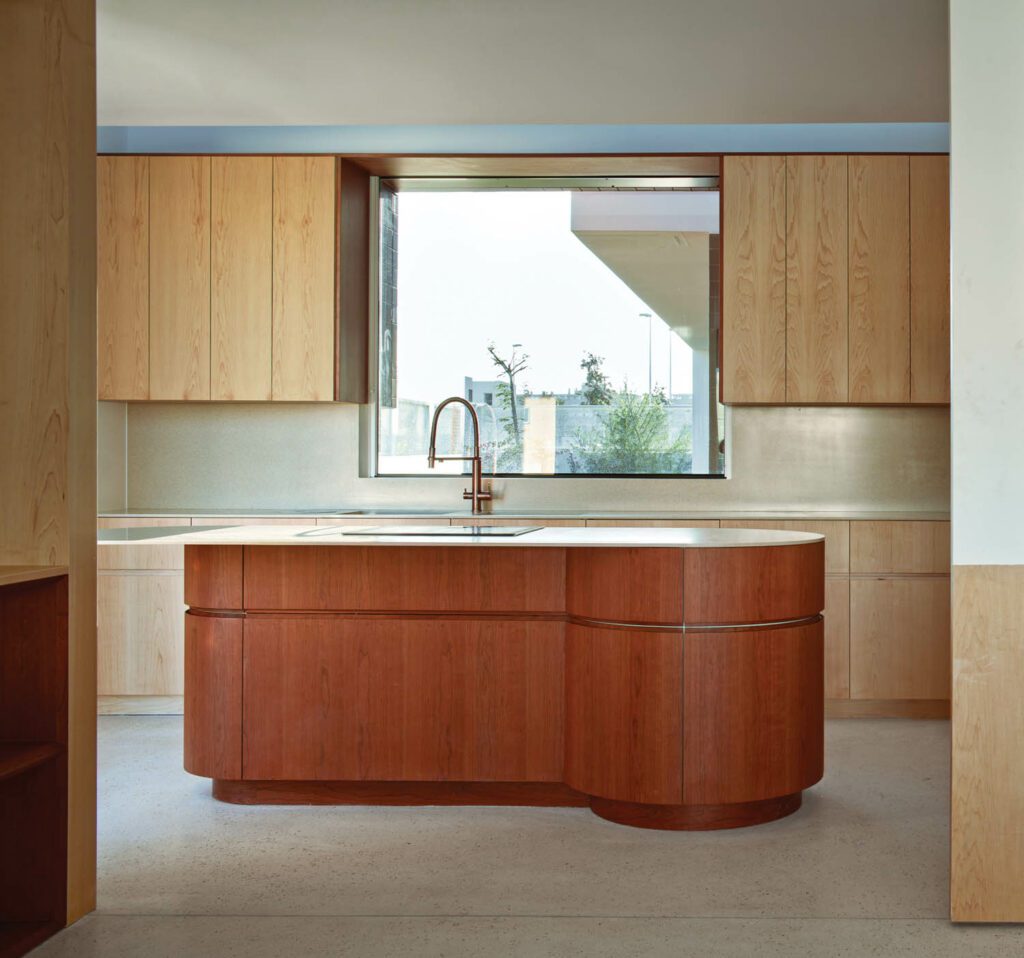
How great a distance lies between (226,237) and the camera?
19.0 ft

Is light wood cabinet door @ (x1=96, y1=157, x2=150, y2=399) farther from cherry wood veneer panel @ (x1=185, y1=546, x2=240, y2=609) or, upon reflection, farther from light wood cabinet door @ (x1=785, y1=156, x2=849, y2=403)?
light wood cabinet door @ (x1=785, y1=156, x2=849, y2=403)

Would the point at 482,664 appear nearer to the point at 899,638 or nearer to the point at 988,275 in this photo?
the point at 988,275

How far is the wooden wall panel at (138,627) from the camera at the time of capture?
548 centimetres

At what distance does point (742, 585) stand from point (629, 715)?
553 mm

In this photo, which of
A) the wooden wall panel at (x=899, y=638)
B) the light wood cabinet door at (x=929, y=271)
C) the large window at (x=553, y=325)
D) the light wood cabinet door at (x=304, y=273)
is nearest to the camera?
the wooden wall panel at (x=899, y=638)

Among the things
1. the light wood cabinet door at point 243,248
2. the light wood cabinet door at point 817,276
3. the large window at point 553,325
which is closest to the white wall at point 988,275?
the light wood cabinet door at point 817,276

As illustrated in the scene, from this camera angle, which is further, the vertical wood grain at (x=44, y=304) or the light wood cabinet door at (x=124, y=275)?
the light wood cabinet door at (x=124, y=275)

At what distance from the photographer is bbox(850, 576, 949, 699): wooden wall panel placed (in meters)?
5.42

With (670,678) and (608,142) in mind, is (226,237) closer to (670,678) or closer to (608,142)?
(608,142)

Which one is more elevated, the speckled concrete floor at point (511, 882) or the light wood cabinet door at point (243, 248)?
the light wood cabinet door at point (243, 248)

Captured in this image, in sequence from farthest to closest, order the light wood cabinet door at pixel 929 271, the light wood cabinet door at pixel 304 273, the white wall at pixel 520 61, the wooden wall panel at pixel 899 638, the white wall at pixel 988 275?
1. the light wood cabinet door at pixel 304 273
2. the light wood cabinet door at pixel 929 271
3. the wooden wall panel at pixel 899 638
4. the white wall at pixel 520 61
5. the white wall at pixel 988 275

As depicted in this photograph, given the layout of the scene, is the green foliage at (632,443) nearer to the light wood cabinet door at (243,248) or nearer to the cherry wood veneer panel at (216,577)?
the light wood cabinet door at (243,248)

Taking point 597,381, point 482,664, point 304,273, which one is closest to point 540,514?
point 597,381

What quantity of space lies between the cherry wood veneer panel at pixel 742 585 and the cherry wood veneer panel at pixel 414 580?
476 mm
